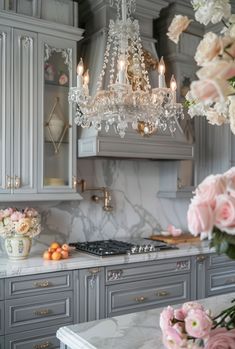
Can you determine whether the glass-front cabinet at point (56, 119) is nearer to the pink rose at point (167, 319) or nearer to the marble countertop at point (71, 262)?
the marble countertop at point (71, 262)

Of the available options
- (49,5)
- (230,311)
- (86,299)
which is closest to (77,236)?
(86,299)

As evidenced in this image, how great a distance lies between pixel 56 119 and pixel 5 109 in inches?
15.8

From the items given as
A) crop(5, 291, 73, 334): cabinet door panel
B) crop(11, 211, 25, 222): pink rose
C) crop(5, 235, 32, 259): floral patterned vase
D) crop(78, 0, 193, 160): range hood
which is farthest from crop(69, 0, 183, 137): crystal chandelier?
crop(5, 291, 73, 334): cabinet door panel

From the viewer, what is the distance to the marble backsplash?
3.26m

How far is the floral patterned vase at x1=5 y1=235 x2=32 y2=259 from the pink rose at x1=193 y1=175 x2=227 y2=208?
217 centimetres

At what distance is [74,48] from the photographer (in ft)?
9.91

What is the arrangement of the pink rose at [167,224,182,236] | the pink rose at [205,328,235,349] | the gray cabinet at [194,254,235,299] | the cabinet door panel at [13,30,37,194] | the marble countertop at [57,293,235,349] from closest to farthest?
the pink rose at [205,328,235,349] → the marble countertop at [57,293,235,349] → the cabinet door panel at [13,30,37,194] → the gray cabinet at [194,254,235,299] → the pink rose at [167,224,182,236]

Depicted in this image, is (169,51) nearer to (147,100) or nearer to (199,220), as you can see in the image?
(147,100)

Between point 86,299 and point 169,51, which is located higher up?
point 169,51

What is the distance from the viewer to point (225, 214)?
0.65 m

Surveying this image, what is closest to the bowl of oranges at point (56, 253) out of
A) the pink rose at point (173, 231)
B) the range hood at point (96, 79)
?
the range hood at point (96, 79)

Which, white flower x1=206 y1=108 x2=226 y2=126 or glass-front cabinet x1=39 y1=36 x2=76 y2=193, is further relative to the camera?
glass-front cabinet x1=39 y1=36 x2=76 y2=193

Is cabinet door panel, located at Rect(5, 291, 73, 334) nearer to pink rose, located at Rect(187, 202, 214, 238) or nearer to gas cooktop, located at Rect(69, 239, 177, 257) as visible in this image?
gas cooktop, located at Rect(69, 239, 177, 257)

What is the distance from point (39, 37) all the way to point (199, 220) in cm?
255
